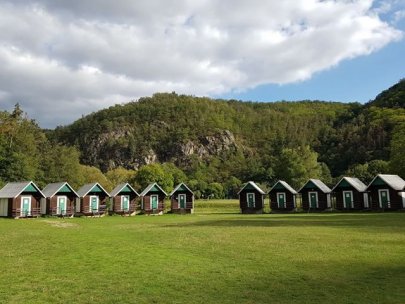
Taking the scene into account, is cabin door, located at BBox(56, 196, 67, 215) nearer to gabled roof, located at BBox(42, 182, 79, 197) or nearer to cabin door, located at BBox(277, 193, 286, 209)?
gabled roof, located at BBox(42, 182, 79, 197)

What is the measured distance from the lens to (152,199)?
Answer: 58.6 meters

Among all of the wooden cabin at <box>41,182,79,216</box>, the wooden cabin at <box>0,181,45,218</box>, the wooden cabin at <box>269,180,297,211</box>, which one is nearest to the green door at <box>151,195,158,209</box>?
the wooden cabin at <box>41,182,79,216</box>

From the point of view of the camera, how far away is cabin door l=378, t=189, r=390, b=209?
50312 millimetres

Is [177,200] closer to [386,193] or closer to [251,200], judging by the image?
[251,200]

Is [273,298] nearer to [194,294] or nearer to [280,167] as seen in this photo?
[194,294]

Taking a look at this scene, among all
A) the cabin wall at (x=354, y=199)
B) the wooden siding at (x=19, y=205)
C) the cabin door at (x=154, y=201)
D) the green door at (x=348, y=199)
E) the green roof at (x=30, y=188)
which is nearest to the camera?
the wooden siding at (x=19, y=205)

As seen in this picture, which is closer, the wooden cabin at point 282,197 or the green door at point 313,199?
the green door at point 313,199

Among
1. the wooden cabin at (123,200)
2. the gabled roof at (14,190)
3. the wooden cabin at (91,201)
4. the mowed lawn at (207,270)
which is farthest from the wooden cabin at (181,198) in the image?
the mowed lawn at (207,270)

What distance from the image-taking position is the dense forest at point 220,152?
6875cm

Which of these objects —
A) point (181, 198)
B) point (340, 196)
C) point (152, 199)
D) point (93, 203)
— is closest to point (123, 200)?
point (93, 203)

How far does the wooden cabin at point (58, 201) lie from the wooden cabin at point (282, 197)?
83.8ft

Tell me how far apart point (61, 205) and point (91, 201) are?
3.91m

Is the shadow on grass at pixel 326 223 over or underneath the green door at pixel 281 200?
underneath

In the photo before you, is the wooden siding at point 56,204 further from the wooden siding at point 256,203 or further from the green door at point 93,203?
the wooden siding at point 256,203
